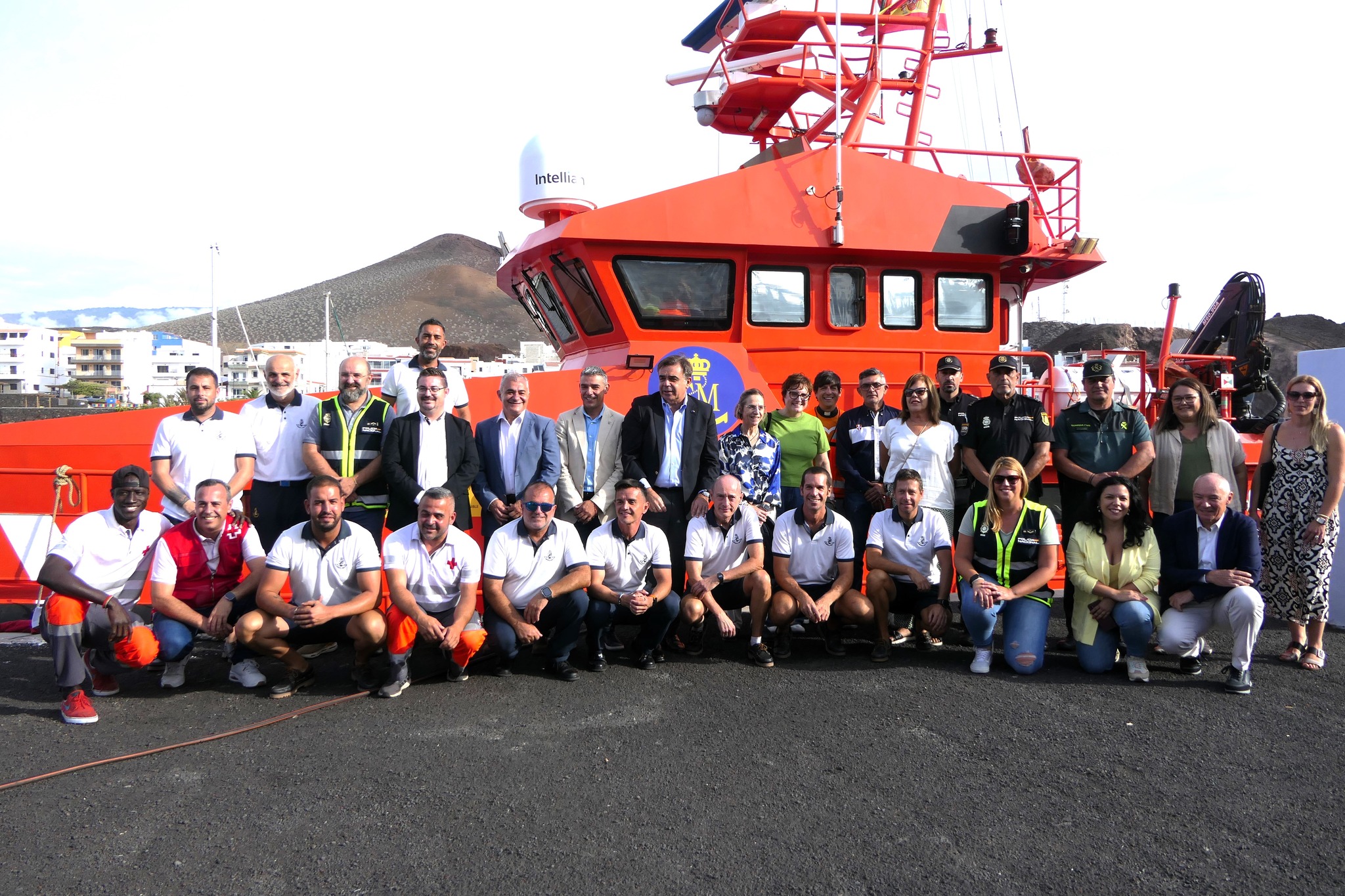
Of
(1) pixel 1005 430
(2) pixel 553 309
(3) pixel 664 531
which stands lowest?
(3) pixel 664 531

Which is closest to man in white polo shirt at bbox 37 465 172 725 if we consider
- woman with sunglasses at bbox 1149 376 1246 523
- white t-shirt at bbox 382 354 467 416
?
white t-shirt at bbox 382 354 467 416

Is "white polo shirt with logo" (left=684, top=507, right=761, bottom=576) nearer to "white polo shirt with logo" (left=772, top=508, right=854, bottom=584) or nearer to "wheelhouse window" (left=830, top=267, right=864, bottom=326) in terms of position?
"white polo shirt with logo" (left=772, top=508, right=854, bottom=584)

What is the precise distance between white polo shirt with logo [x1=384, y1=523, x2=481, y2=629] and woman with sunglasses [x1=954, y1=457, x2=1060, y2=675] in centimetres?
306

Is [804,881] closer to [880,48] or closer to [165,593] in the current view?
[165,593]

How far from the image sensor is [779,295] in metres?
6.98

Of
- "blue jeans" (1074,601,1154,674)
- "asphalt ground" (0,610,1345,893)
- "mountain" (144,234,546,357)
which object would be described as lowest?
"asphalt ground" (0,610,1345,893)

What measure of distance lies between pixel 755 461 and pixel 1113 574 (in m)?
2.33

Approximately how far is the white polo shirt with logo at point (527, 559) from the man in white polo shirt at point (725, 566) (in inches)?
28.8

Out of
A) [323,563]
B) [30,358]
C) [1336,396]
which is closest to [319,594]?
[323,563]

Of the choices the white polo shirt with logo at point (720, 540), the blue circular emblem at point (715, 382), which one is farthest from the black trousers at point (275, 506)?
the blue circular emblem at point (715, 382)

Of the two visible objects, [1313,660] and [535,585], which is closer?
[535,585]

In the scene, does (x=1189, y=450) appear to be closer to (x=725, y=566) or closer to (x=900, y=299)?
(x=900, y=299)

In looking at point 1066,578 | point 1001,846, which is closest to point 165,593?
point 1001,846

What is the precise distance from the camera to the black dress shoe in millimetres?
5055
